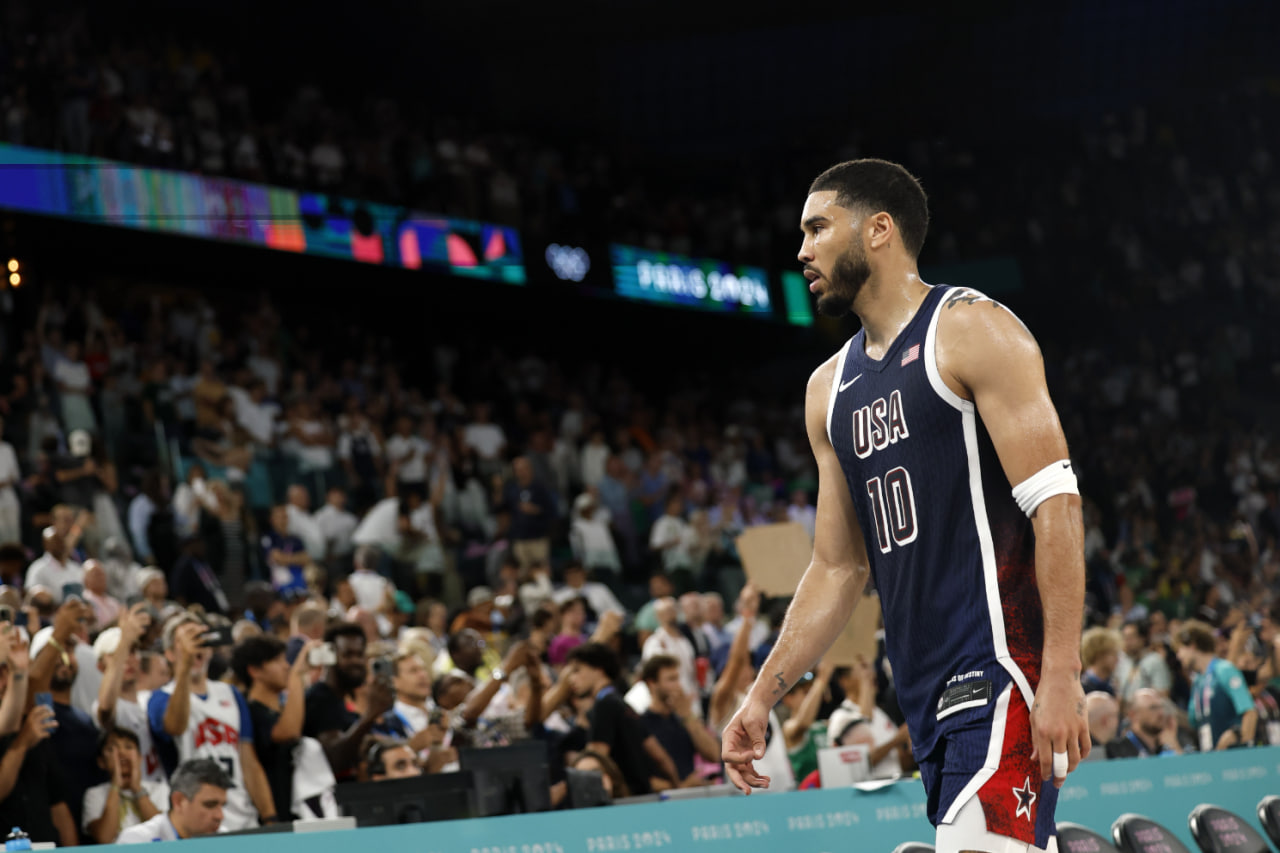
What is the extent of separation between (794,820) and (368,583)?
695cm

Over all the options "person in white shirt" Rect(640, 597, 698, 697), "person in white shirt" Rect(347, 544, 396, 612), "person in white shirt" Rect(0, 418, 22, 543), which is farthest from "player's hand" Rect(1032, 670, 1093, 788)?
"person in white shirt" Rect(0, 418, 22, 543)

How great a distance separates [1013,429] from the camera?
9.66 ft

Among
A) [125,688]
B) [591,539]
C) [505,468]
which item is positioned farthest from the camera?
[505,468]

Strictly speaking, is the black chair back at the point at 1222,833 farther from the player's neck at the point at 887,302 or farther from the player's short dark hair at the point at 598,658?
the player's short dark hair at the point at 598,658

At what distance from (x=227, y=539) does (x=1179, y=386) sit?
55.8ft

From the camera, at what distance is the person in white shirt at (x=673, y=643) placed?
1040 cm

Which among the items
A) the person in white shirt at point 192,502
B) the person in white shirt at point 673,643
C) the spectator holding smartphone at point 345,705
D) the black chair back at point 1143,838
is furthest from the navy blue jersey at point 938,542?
the person in white shirt at point 192,502

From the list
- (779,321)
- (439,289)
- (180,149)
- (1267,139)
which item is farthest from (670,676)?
(1267,139)

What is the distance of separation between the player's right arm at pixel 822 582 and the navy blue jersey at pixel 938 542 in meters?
0.19

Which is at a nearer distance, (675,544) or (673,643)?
(673,643)

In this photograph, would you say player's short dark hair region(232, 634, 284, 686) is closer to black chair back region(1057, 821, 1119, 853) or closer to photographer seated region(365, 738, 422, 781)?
photographer seated region(365, 738, 422, 781)

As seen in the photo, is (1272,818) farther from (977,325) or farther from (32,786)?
(32,786)

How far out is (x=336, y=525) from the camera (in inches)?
540

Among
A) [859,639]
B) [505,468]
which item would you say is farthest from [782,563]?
[505,468]
